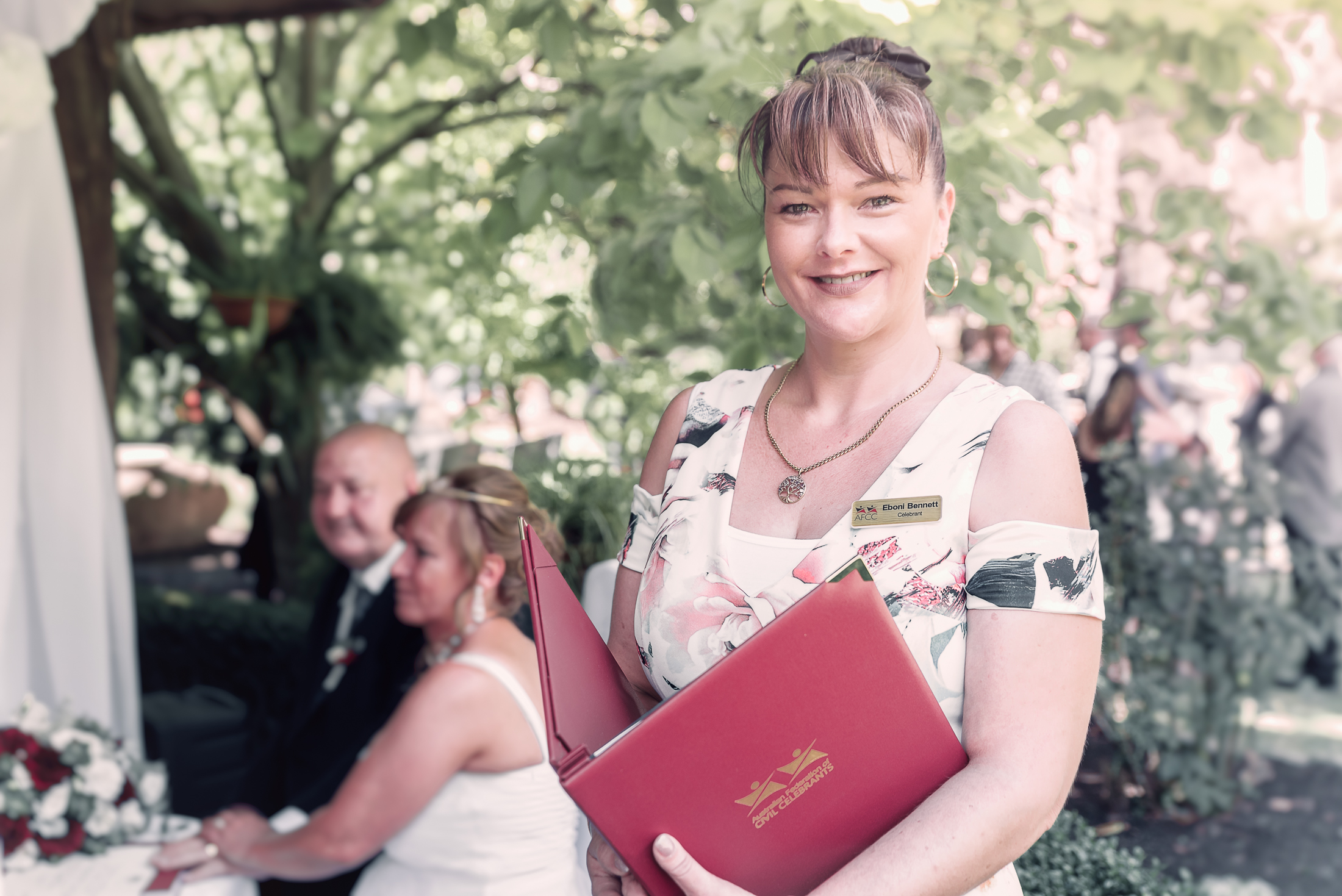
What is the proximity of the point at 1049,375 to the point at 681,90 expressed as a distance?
2.91 m

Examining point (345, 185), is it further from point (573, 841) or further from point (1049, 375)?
point (573, 841)

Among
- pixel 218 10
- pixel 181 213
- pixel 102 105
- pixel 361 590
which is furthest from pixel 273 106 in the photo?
pixel 361 590

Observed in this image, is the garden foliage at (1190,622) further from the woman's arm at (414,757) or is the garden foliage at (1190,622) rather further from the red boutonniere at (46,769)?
the red boutonniere at (46,769)

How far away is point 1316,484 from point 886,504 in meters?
5.68

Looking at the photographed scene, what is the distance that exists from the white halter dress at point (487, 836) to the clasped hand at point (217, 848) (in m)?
0.33

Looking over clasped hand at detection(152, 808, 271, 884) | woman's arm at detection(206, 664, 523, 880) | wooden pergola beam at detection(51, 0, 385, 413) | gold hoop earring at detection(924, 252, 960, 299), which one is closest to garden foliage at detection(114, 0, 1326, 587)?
gold hoop earring at detection(924, 252, 960, 299)

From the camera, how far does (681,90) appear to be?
2191 mm

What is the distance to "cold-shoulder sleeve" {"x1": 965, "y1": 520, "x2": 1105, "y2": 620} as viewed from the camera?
0.99 m

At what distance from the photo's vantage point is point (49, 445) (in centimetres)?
310

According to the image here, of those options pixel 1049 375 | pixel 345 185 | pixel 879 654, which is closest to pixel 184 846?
pixel 879 654

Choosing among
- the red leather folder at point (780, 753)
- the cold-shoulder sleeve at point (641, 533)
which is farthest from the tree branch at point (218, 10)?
the red leather folder at point (780, 753)

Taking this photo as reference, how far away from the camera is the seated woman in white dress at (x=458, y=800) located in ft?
6.84

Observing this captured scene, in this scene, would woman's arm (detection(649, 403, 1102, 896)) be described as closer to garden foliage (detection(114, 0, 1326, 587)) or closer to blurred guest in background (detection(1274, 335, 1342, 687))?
garden foliage (detection(114, 0, 1326, 587))

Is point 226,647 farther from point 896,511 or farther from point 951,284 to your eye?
point 896,511
